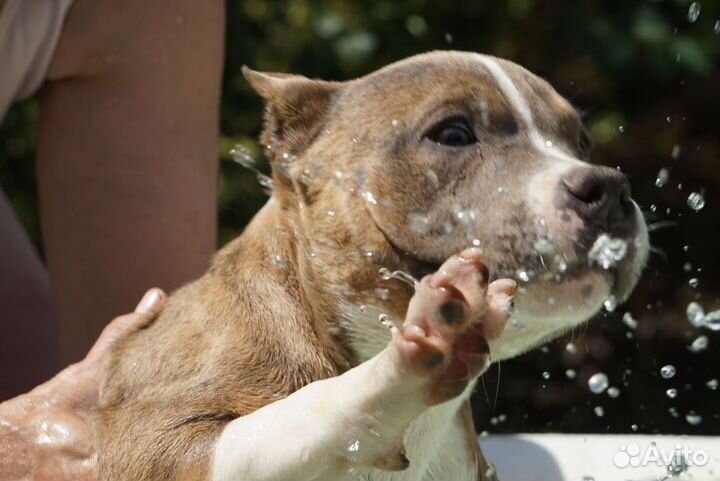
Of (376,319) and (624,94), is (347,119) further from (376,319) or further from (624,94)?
(624,94)

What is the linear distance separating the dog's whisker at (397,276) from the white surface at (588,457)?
0.98 m

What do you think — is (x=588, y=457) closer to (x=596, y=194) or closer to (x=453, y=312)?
(x=596, y=194)

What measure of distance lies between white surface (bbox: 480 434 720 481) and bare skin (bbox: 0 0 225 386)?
1.14 metres

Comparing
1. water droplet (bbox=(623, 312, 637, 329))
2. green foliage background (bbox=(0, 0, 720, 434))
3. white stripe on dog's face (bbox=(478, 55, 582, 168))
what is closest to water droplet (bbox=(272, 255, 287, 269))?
white stripe on dog's face (bbox=(478, 55, 582, 168))

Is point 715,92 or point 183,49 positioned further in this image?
point 715,92

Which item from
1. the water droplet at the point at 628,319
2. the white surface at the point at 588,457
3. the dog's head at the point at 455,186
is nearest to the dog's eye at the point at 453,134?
the dog's head at the point at 455,186

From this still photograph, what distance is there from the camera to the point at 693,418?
492cm

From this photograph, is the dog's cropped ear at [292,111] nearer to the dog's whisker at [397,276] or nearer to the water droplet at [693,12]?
the dog's whisker at [397,276]

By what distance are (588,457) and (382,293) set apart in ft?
3.56

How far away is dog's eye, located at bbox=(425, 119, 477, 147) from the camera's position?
10.2ft

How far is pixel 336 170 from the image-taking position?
10.5ft

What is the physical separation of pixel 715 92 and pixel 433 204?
3598 mm

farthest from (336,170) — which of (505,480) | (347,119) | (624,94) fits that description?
(624,94)

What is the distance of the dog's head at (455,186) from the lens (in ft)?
9.38
